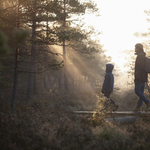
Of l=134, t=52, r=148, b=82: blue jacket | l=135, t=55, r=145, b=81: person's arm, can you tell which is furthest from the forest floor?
l=135, t=55, r=145, b=81: person's arm

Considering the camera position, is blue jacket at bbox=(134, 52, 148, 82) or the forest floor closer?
the forest floor

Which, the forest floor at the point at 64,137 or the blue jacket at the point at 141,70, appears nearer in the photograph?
the forest floor at the point at 64,137

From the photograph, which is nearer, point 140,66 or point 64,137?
point 64,137

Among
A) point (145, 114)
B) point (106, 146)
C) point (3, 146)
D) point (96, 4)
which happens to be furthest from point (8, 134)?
point (96, 4)

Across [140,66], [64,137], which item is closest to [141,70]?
[140,66]

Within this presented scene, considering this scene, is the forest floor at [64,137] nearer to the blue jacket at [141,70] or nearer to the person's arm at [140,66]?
the blue jacket at [141,70]

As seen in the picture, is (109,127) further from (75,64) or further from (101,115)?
(75,64)

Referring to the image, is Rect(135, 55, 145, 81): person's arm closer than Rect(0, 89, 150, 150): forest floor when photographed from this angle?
No

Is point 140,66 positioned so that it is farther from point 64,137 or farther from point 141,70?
point 64,137

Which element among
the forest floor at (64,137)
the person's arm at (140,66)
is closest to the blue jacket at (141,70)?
the person's arm at (140,66)

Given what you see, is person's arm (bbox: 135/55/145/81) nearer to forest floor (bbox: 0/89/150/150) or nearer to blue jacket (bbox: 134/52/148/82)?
blue jacket (bbox: 134/52/148/82)

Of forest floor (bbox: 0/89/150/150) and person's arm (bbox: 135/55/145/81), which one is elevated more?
person's arm (bbox: 135/55/145/81)

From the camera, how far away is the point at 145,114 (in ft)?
24.3

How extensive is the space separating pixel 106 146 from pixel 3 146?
286 centimetres
